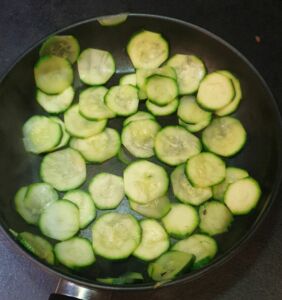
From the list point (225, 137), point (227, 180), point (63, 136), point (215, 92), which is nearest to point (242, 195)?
point (227, 180)

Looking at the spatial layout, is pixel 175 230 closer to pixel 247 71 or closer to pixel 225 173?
pixel 225 173

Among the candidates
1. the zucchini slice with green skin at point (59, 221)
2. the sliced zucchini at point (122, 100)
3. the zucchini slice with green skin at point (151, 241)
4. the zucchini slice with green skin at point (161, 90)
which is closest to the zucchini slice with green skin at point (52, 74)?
the sliced zucchini at point (122, 100)

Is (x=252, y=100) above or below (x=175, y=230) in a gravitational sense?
above

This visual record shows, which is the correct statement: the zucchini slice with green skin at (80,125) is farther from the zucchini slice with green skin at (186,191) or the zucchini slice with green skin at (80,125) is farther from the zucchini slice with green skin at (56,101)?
the zucchini slice with green skin at (186,191)

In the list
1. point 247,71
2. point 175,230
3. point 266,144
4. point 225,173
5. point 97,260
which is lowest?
point 97,260

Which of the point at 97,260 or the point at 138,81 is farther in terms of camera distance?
the point at 138,81

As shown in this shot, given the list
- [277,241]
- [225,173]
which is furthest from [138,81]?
[277,241]
